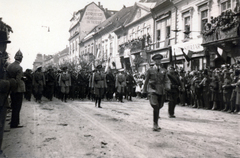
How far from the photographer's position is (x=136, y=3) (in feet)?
101

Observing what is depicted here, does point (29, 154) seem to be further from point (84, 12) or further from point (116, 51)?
point (84, 12)

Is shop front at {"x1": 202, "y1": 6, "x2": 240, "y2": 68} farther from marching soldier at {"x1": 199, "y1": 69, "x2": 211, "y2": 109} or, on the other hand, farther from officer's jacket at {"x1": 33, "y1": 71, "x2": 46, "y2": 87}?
officer's jacket at {"x1": 33, "y1": 71, "x2": 46, "y2": 87}

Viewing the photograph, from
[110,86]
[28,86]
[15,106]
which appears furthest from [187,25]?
[15,106]

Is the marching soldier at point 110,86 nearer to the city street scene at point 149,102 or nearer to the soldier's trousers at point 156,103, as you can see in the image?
the city street scene at point 149,102

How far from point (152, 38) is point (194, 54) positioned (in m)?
8.62

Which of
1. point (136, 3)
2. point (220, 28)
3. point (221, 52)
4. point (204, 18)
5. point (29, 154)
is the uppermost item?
point (136, 3)

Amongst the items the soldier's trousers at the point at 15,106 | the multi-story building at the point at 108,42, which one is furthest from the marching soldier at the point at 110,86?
the multi-story building at the point at 108,42

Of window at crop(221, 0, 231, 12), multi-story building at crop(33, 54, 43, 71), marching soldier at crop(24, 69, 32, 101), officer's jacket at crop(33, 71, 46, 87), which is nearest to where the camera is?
officer's jacket at crop(33, 71, 46, 87)

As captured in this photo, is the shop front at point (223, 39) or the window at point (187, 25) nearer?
the shop front at point (223, 39)

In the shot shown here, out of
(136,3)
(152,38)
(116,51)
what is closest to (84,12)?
(116,51)

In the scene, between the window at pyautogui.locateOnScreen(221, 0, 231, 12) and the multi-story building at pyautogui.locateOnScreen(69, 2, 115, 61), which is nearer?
the window at pyautogui.locateOnScreen(221, 0, 231, 12)

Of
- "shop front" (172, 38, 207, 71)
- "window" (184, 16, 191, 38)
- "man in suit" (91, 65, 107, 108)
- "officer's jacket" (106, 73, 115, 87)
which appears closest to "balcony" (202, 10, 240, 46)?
"shop front" (172, 38, 207, 71)

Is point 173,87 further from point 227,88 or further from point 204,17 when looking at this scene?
point 204,17

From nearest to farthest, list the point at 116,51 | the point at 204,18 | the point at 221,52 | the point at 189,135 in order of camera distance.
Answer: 1. the point at 189,135
2. the point at 221,52
3. the point at 204,18
4. the point at 116,51
